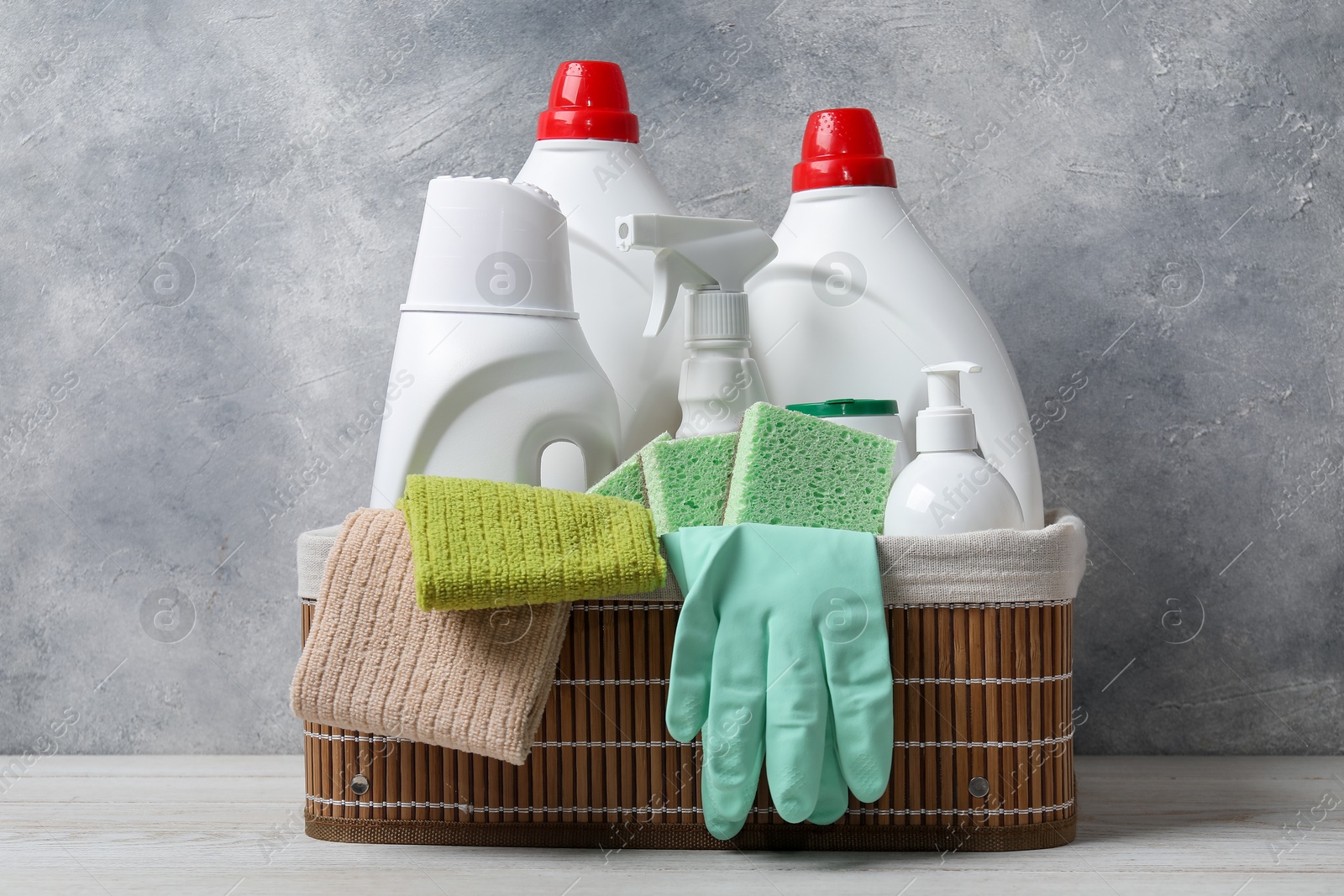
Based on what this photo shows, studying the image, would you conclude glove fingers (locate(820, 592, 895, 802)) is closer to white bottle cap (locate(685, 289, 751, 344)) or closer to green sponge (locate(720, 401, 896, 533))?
green sponge (locate(720, 401, 896, 533))

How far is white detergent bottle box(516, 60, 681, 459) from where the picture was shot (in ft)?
2.26

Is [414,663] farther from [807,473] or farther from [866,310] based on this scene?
[866,310]

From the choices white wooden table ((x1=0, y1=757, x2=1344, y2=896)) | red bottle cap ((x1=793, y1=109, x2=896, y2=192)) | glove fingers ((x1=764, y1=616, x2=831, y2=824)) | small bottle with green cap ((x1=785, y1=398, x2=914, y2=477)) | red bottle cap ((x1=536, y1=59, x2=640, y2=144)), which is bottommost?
white wooden table ((x1=0, y1=757, x2=1344, y2=896))

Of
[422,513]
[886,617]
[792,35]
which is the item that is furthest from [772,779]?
[792,35]

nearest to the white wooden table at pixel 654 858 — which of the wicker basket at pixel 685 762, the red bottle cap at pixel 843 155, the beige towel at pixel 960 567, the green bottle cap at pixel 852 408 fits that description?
the wicker basket at pixel 685 762

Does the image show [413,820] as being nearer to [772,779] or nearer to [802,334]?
[772,779]

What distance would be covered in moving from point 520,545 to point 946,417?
23 cm

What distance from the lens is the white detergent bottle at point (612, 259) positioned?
27.1 inches

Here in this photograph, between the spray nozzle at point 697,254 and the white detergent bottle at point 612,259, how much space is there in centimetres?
3

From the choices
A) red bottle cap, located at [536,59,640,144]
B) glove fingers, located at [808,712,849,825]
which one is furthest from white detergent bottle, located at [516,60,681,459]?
glove fingers, located at [808,712,849,825]

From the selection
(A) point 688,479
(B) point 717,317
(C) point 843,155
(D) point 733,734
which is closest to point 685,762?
(D) point 733,734

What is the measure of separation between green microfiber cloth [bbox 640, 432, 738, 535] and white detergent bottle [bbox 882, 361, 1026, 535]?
0.29ft

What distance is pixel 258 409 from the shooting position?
2.74 feet

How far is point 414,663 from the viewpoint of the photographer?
1.69 ft
